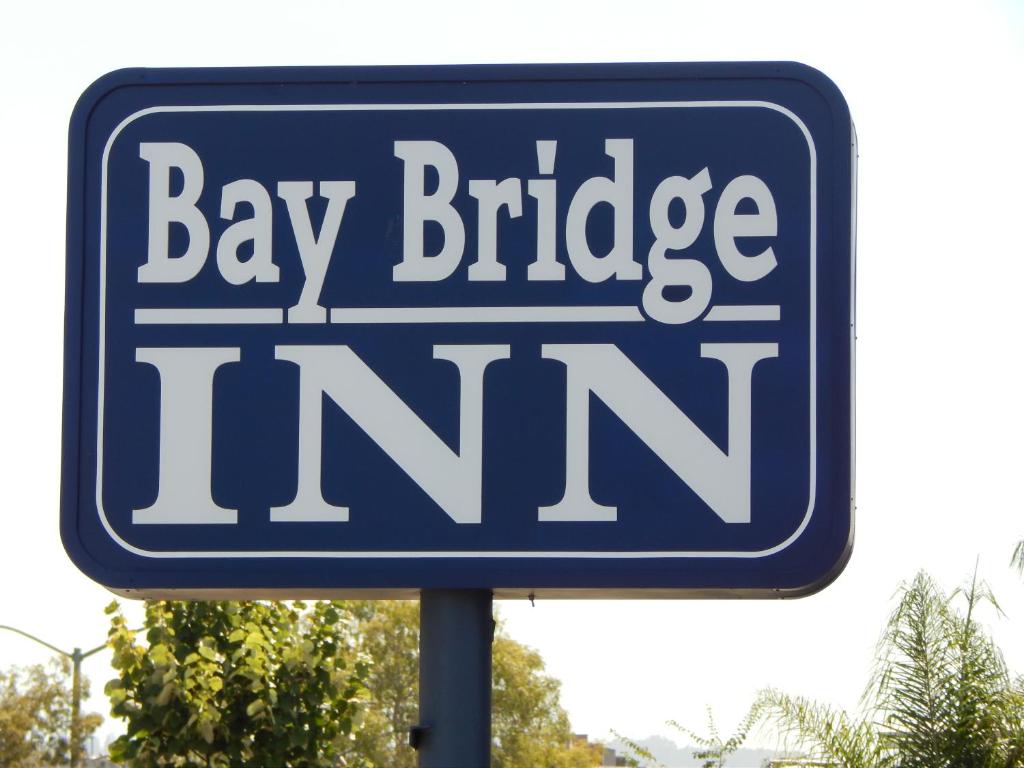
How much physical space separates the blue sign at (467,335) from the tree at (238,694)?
4.98 metres

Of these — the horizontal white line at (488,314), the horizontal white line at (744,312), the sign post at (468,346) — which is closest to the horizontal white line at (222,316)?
the sign post at (468,346)

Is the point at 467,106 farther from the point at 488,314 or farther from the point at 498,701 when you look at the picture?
the point at 498,701

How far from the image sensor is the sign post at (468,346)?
3.48 meters

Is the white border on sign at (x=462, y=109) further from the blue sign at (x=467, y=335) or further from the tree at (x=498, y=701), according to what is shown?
the tree at (x=498, y=701)

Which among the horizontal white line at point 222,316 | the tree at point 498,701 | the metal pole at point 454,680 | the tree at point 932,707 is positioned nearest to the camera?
the metal pole at point 454,680

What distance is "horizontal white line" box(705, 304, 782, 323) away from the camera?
3527 millimetres

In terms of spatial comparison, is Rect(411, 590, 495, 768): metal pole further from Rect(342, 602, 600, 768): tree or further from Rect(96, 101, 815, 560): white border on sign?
Rect(342, 602, 600, 768): tree

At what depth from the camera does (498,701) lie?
1656 inches

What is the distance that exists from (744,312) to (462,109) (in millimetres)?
839

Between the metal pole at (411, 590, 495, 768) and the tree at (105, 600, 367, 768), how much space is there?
4897 millimetres

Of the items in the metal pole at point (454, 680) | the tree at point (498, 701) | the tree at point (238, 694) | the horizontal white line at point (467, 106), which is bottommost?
the metal pole at point (454, 680)

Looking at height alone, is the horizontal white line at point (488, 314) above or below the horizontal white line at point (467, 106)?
below

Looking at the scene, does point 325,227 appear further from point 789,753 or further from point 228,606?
point 228,606

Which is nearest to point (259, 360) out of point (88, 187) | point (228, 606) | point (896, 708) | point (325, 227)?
point (325, 227)
